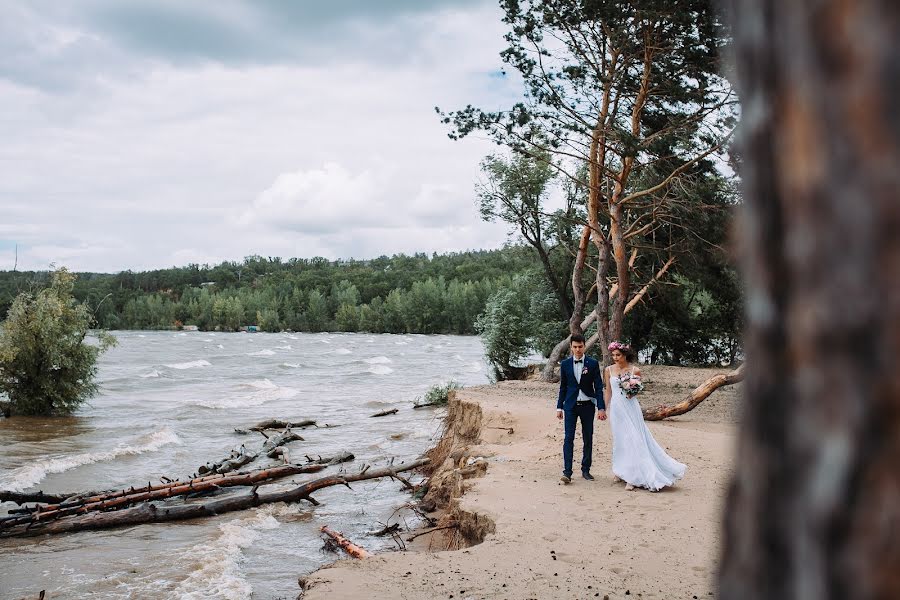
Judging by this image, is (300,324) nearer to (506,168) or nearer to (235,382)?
(235,382)

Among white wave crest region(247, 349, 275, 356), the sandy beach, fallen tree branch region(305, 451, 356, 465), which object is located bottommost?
white wave crest region(247, 349, 275, 356)

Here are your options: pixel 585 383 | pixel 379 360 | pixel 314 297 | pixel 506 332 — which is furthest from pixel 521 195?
pixel 314 297

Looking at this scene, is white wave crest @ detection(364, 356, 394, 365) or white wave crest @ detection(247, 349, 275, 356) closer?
white wave crest @ detection(364, 356, 394, 365)

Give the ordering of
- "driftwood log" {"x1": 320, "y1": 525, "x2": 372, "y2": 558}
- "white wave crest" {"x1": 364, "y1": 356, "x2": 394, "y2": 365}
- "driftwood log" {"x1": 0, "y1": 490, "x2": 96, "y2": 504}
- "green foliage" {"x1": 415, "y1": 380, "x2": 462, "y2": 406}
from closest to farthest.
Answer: "driftwood log" {"x1": 320, "y1": 525, "x2": 372, "y2": 558}
"driftwood log" {"x1": 0, "y1": 490, "x2": 96, "y2": 504}
"green foliage" {"x1": 415, "y1": 380, "x2": 462, "y2": 406}
"white wave crest" {"x1": 364, "y1": 356, "x2": 394, "y2": 365}

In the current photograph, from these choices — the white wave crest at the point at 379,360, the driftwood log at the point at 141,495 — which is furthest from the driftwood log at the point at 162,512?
the white wave crest at the point at 379,360

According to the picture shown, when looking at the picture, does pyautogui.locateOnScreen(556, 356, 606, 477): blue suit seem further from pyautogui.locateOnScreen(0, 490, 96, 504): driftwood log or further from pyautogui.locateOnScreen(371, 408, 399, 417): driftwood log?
pyautogui.locateOnScreen(371, 408, 399, 417): driftwood log

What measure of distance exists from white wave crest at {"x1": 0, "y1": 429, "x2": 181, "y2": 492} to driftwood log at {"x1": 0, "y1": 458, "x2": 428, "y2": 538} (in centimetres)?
495

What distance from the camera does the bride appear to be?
10586 millimetres

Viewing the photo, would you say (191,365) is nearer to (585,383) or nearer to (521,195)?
(521,195)

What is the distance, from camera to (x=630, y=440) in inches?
423

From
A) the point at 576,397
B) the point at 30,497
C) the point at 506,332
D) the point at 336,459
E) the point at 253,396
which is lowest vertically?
the point at 253,396

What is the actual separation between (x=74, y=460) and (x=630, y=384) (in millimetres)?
17111

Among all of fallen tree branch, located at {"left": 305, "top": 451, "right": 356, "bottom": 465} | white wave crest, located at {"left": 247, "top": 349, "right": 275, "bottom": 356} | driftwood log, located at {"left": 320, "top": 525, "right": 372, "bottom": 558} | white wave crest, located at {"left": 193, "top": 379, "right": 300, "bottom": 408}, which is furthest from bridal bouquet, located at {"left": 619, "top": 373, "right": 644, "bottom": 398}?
white wave crest, located at {"left": 247, "top": 349, "right": 275, "bottom": 356}

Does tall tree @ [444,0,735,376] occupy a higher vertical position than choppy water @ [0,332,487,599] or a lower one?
higher
